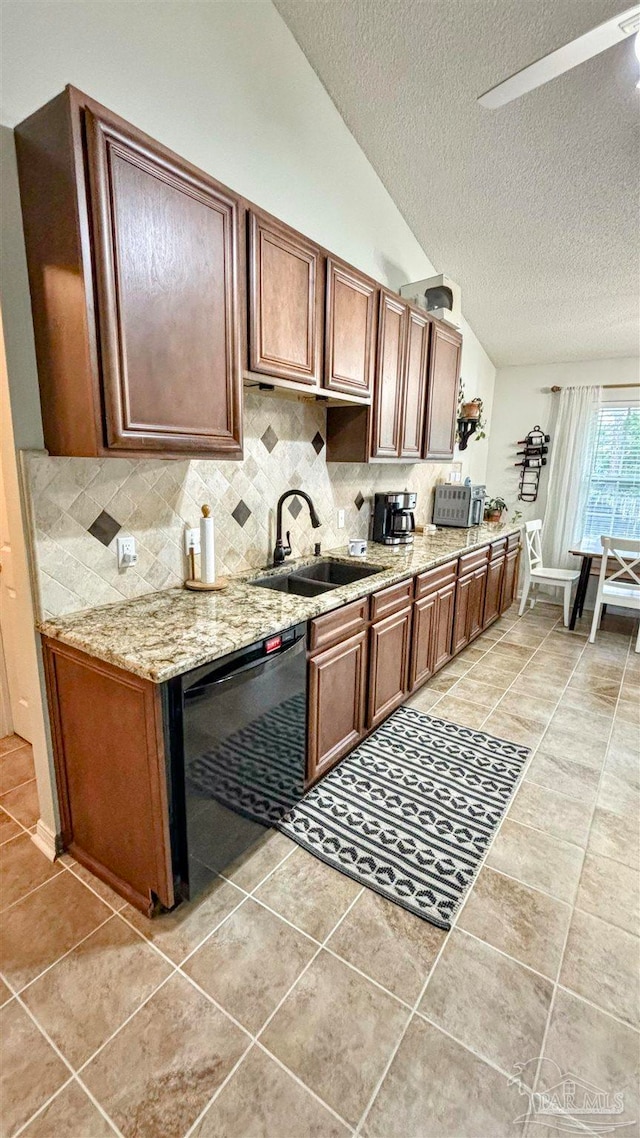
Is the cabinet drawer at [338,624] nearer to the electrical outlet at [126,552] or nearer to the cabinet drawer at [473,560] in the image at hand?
the electrical outlet at [126,552]

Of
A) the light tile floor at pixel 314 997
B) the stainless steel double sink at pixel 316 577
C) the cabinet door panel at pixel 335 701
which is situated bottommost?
the light tile floor at pixel 314 997

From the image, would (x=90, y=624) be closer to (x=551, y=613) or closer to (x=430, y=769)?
(x=430, y=769)

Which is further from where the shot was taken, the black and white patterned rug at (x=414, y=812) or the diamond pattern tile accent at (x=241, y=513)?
the diamond pattern tile accent at (x=241, y=513)

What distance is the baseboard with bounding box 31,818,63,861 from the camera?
1797mm

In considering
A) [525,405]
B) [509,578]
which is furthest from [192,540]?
[525,405]

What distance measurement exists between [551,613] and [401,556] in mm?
2826

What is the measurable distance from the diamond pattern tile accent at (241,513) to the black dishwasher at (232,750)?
782 mm

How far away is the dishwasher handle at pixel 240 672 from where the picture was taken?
4.59 feet

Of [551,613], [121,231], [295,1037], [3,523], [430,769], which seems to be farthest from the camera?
[551,613]

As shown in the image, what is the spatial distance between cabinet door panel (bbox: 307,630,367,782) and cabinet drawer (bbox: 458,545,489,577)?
133 centimetres

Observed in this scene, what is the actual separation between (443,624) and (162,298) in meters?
2.52

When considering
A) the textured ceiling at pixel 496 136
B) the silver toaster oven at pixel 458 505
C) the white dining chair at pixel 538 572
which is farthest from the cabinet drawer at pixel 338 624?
the white dining chair at pixel 538 572

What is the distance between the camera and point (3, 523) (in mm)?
2131

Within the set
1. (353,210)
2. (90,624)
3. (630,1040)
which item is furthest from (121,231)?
(630,1040)
